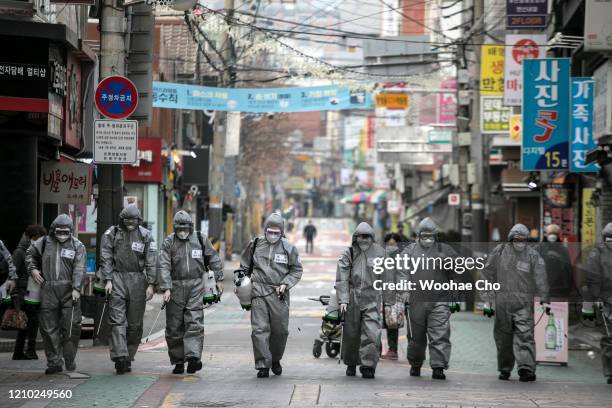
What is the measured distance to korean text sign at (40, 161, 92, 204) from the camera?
19812mm

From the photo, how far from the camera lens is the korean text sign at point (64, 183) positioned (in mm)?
19812

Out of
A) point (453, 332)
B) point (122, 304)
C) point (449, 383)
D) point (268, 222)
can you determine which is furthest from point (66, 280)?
point (453, 332)

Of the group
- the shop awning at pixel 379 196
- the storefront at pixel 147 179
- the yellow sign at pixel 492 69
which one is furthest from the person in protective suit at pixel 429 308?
the shop awning at pixel 379 196

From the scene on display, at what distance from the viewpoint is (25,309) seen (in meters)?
14.6

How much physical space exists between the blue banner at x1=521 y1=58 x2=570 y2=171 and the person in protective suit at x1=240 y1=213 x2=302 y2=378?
1031cm

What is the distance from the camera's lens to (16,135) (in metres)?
17.4

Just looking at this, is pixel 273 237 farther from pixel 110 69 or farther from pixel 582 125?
pixel 582 125

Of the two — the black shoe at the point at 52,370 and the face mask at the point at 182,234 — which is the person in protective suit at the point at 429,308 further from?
the black shoe at the point at 52,370

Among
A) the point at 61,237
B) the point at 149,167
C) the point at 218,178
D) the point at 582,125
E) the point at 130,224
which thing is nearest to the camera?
the point at 61,237

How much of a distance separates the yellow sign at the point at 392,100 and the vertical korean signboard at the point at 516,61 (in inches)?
622

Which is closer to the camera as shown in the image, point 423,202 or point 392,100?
point 392,100

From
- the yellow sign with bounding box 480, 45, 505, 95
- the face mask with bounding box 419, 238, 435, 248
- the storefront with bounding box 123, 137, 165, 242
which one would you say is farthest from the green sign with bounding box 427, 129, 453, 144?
the face mask with bounding box 419, 238, 435, 248

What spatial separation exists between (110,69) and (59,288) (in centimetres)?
427

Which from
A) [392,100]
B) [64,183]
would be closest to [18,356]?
[64,183]
